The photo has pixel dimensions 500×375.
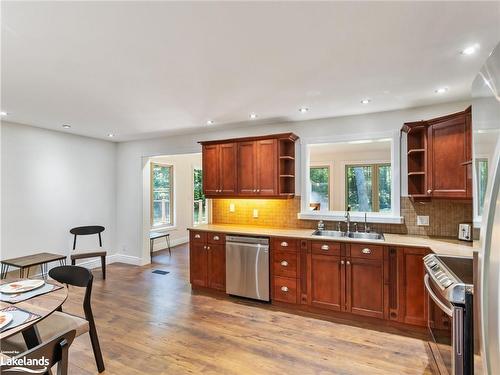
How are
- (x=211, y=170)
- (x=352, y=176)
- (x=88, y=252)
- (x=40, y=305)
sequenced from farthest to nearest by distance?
(x=352, y=176), (x=88, y=252), (x=211, y=170), (x=40, y=305)

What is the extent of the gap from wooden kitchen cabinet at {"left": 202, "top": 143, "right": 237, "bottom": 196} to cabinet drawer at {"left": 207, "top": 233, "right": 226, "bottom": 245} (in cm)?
65

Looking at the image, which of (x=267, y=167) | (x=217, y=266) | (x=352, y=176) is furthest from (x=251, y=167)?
(x=352, y=176)

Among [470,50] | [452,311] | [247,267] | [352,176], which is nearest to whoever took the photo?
[452,311]

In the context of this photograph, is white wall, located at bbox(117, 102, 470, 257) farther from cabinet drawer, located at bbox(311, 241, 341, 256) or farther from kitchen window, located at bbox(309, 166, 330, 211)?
kitchen window, located at bbox(309, 166, 330, 211)

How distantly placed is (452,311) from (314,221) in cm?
229

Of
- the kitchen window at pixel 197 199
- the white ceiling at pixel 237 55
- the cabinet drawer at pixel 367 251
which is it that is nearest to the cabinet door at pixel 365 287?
the cabinet drawer at pixel 367 251

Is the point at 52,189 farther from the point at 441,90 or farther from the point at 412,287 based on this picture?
the point at 441,90

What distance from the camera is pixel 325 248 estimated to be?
10.5ft

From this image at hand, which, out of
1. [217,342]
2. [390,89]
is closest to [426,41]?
[390,89]

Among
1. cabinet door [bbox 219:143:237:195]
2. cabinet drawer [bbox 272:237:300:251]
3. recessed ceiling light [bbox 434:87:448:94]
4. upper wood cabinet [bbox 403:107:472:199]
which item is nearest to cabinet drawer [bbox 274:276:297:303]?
cabinet drawer [bbox 272:237:300:251]

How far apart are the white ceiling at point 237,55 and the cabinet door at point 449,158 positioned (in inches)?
14.8

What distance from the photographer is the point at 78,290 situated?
410cm

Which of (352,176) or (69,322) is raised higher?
(352,176)

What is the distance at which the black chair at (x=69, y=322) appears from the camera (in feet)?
6.34
